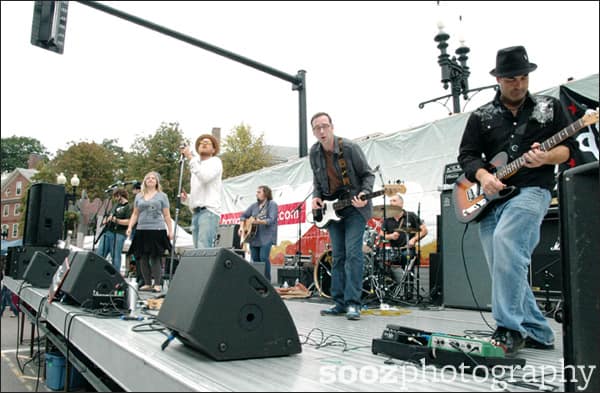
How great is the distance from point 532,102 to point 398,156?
5.86 m

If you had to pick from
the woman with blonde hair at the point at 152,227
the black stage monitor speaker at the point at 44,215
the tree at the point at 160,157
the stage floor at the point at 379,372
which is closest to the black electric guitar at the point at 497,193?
the stage floor at the point at 379,372

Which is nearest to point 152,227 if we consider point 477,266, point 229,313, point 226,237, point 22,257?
point 22,257

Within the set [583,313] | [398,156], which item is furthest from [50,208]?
[583,313]

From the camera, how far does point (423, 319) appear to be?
438cm

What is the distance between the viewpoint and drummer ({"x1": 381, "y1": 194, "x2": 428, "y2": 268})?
22.6ft

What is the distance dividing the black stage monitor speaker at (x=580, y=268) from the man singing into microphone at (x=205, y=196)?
4338 mm

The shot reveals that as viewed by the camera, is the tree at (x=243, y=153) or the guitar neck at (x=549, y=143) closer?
the guitar neck at (x=549, y=143)

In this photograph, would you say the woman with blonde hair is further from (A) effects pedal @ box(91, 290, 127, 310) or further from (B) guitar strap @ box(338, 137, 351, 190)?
(B) guitar strap @ box(338, 137, 351, 190)

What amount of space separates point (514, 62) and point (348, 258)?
228 cm

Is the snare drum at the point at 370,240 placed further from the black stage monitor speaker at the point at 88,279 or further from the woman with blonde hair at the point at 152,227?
the black stage monitor speaker at the point at 88,279

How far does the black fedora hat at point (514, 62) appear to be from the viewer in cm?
276

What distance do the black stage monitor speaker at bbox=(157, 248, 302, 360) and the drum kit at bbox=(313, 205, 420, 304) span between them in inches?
177

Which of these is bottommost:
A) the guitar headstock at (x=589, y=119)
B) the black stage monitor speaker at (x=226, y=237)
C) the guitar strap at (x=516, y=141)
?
the black stage monitor speaker at (x=226, y=237)

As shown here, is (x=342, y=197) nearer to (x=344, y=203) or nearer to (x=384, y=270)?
(x=344, y=203)
